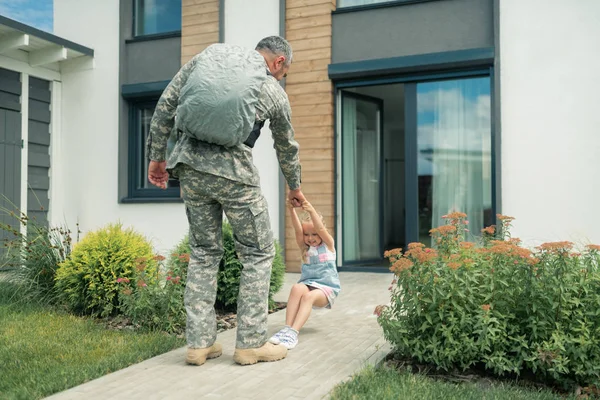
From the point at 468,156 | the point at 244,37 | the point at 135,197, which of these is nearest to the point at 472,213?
the point at 468,156

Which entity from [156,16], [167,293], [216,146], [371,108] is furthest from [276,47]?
[156,16]

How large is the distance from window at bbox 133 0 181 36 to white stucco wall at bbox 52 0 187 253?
1.21 ft

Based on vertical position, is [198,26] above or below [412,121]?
above

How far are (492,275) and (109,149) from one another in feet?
25.2

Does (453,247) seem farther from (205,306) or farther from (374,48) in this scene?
(374,48)

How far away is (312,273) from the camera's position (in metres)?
4.09

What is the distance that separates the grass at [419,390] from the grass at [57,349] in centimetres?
Answer: 138

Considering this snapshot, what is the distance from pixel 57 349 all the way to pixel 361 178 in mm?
5503

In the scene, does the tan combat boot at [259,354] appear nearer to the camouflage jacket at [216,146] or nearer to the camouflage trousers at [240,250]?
the camouflage trousers at [240,250]

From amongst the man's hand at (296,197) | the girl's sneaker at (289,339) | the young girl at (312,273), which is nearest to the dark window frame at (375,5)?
the young girl at (312,273)

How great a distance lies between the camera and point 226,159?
3.13 metres

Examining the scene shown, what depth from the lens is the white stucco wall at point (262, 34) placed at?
815 centimetres

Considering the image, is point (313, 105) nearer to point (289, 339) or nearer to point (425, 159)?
point (425, 159)

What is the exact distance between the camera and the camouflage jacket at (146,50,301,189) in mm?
3121
